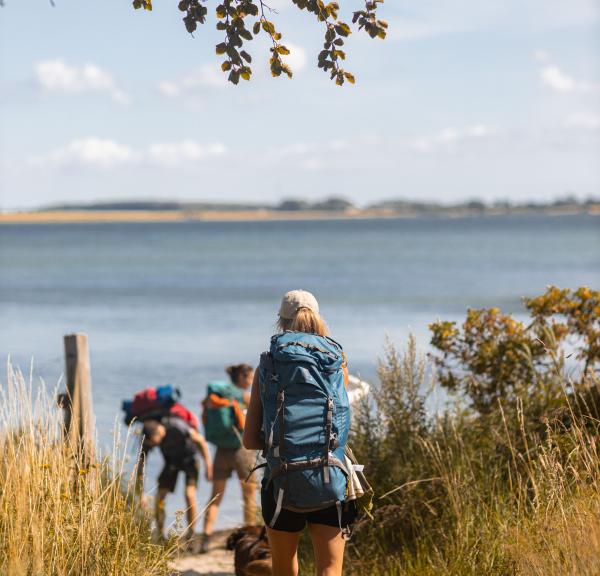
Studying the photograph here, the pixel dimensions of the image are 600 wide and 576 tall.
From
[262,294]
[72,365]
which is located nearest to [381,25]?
[72,365]

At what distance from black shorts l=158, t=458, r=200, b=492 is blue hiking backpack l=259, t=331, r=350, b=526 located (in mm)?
5470

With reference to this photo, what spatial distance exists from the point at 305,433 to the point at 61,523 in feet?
4.81

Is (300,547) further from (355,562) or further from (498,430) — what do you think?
(498,430)

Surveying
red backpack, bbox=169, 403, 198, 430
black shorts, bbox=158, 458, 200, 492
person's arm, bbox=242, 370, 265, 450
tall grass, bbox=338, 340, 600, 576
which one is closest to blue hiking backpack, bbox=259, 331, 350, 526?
person's arm, bbox=242, 370, 265, 450

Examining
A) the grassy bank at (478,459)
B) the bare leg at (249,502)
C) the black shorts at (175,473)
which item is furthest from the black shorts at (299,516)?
the black shorts at (175,473)

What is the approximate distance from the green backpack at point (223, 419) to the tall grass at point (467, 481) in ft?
8.10

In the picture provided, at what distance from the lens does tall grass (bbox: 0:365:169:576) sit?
4879mm

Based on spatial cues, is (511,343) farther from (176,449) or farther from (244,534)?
(176,449)

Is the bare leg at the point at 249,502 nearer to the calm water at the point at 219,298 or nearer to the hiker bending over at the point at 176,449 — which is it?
the hiker bending over at the point at 176,449

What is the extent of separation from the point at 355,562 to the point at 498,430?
1.28 m

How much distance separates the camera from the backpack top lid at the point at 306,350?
4410mm

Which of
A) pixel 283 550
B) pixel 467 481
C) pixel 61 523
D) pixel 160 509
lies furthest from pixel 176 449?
pixel 283 550

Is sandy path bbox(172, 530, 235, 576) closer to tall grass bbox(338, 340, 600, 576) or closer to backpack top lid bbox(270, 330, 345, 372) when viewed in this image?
tall grass bbox(338, 340, 600, 576)

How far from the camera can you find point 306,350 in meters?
4.45
